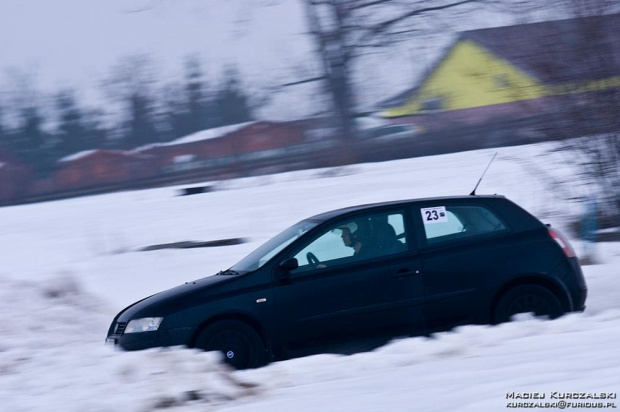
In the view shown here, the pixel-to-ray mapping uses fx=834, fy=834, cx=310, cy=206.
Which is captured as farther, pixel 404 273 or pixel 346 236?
pixel 346 236

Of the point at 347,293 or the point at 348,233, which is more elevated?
the point at 348,233

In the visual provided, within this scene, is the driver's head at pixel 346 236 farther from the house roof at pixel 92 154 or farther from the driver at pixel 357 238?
the house roof at pixel 92 154

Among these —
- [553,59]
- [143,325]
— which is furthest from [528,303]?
[553,59]

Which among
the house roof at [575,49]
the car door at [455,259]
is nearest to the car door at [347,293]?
the car door at [455,259]

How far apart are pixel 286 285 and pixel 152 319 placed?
46.7 inches

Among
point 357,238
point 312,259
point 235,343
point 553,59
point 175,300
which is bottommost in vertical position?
point 235,343

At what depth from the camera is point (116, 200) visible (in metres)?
27.7

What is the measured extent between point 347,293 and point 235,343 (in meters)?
1.06

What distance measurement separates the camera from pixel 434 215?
303 inches

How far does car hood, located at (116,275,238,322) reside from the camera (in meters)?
7.15

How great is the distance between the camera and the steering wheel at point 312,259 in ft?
24.4

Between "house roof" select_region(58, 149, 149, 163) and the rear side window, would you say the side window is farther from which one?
"house roof" select_region(58, 149, 149, 163)

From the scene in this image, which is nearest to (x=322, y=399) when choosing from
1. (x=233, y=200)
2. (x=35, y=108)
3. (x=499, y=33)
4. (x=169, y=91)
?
(x=499, y=33)

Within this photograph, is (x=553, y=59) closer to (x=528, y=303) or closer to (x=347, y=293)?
(x=528, y=303)
